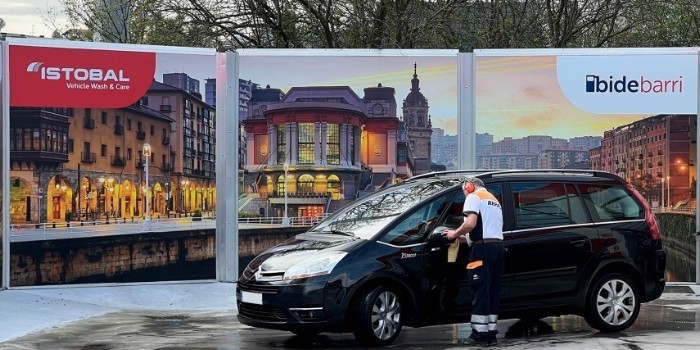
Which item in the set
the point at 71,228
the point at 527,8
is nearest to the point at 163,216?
the point at 71,228

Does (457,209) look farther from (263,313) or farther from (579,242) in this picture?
(263,313)

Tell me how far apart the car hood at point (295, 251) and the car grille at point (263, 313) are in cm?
35

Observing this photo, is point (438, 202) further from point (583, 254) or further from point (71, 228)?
point (71, 228)

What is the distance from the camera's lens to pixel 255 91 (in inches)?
519

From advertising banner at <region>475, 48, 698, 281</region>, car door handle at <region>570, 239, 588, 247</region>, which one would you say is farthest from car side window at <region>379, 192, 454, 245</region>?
advertising banner at <region>475, 48, 698, 281</region>

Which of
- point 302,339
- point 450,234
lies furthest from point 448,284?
point 302,339

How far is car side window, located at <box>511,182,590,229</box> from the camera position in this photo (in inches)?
361

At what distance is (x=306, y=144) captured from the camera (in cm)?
1325

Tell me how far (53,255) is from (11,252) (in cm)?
55

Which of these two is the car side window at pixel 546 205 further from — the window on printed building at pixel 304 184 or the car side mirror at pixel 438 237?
the window on printed building at pixel 304 184

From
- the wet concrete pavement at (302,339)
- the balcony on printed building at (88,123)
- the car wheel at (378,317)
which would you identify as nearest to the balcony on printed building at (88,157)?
the balcony on printed building at (88,123)

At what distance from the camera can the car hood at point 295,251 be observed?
27.8 feet

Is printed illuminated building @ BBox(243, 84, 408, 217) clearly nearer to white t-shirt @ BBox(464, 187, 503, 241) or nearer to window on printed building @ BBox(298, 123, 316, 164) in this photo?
window on printed building @ BBox(298, 123, 316, 164)

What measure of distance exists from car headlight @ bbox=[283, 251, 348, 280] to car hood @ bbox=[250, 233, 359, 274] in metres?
0.07
